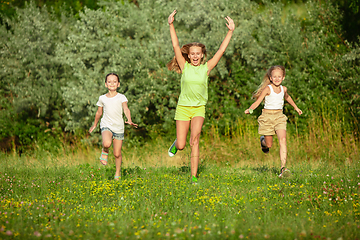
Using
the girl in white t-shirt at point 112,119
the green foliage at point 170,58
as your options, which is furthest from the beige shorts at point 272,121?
the green foliage at point 170,58

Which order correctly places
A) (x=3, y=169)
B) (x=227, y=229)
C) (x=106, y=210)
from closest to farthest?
(x=227, y=229), (x=106, y=210), (x=3, y=169)

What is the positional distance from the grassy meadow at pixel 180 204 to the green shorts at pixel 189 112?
108 centimetres

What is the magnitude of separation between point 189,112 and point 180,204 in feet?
6.07

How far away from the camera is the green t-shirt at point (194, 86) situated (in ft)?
20.3

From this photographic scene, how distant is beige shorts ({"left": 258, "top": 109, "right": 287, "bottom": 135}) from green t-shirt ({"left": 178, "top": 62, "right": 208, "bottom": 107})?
1341 mm

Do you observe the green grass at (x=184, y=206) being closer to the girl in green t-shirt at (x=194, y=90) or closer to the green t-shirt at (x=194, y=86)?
the girl in green t-shirt at (x=194, y=90)

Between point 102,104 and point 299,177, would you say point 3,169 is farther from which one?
point 299,177

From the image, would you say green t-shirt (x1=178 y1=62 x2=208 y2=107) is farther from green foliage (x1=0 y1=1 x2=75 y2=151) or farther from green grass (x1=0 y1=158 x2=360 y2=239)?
green foliage (x1=0 y1=1 x2=75 y2=151)

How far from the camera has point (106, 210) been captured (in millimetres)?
4664

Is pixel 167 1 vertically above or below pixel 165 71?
above

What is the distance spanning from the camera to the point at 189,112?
6316 millimetres

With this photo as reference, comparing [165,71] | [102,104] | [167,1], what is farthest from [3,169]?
[167,1]

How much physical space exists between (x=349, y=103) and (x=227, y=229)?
7326mm

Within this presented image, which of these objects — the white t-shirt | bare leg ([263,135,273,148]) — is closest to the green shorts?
the white t-shirt
